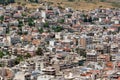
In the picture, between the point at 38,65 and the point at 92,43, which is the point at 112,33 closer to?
the point at 92,43

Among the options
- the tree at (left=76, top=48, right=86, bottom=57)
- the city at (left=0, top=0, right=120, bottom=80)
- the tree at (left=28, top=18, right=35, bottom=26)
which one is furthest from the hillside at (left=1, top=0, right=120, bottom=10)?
the tree at (left=76, top=48, right=86, bottom=57)

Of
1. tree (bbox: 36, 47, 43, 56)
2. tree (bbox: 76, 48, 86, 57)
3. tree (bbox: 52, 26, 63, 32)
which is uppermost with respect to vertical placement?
tree (bbox: 36, 47, 43, 56)

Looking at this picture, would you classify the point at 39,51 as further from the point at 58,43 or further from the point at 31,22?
the point at 31,22

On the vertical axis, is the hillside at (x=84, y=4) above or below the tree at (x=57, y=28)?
below

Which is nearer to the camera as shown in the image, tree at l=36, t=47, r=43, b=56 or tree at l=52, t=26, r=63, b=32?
tree at l=36, t=47, r=43, b=56

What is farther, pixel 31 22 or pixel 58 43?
pixel 31 22

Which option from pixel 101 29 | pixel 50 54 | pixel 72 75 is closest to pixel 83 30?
pixel 101 29

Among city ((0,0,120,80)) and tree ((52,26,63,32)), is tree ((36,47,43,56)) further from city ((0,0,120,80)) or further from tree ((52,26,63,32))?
tree ((52,26,63,32))

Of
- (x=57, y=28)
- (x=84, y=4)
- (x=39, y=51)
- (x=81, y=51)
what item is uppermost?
(x=39, y=51)

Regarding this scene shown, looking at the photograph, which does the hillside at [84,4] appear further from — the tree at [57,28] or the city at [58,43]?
the tree at [57,28]

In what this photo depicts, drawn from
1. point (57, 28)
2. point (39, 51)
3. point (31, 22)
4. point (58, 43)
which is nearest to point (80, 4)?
point (31, 22)

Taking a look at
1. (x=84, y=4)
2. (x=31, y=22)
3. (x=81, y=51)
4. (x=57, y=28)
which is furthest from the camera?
(x=84, y=4)

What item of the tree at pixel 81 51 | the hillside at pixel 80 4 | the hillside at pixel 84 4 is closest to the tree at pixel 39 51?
the tree at pixel 81 51

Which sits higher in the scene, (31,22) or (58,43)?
(58,43)
